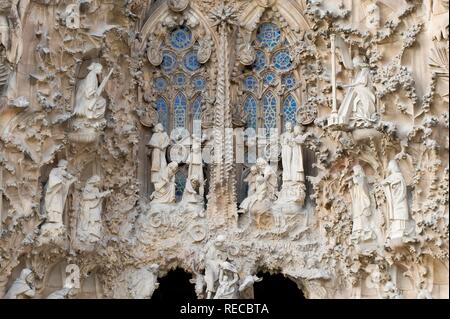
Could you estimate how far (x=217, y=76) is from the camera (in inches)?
555

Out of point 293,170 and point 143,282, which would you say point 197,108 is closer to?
point 293,170

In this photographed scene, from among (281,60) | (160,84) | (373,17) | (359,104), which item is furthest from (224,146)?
(373,17)

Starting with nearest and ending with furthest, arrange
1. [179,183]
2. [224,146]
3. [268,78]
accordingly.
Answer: [224,146] → [179,183] → [268,78]

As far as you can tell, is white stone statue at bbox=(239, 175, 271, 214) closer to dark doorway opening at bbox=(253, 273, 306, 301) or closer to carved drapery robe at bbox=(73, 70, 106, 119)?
dark doorway opening at bbox=(253, 273, 306, 301)

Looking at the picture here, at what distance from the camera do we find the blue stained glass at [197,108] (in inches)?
563

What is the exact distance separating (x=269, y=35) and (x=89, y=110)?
119 inches

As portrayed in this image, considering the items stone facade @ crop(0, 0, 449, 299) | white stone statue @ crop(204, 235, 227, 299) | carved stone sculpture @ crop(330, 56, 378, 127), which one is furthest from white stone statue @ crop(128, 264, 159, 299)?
carved stone sculpture @ crop(330, 56, 378, 127)

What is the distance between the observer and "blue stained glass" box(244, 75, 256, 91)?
14.4 meters

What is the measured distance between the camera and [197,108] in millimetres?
14359

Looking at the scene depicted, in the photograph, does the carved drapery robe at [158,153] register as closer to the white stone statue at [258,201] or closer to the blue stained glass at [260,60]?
the white stone statue at [258,201]

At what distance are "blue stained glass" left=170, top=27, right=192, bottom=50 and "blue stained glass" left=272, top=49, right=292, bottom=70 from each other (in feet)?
4.10
